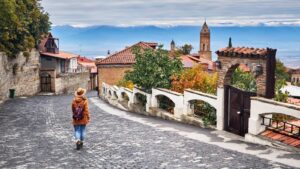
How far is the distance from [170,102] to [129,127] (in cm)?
368

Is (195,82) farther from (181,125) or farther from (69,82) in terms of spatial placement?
(69,82)

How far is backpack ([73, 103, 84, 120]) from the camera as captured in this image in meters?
11.6

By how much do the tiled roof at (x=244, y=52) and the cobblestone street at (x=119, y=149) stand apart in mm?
2828

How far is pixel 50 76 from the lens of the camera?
54312mm

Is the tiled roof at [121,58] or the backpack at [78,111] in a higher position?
the tiled roof at [121,58]

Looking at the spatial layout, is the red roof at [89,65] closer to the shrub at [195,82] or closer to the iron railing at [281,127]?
the shrub at [195,82]

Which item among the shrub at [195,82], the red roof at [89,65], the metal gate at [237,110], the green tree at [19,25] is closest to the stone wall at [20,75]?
the green tree at [19,25]

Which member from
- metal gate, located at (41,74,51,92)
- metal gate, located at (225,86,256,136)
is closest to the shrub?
metal gate, located at (225,86,256,136)

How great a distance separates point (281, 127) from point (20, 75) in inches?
1422

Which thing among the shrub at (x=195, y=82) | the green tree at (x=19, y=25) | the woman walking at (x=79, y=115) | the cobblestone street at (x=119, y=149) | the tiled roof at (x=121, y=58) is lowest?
the cobblestone street at (x=119, y=149)

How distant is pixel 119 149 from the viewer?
1191 cm

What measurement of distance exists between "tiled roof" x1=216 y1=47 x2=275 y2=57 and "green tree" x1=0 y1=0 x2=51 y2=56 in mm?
17118

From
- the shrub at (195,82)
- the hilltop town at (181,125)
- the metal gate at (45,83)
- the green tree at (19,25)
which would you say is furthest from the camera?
the metal gate at (45,83)

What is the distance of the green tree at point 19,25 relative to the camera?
27131mm
